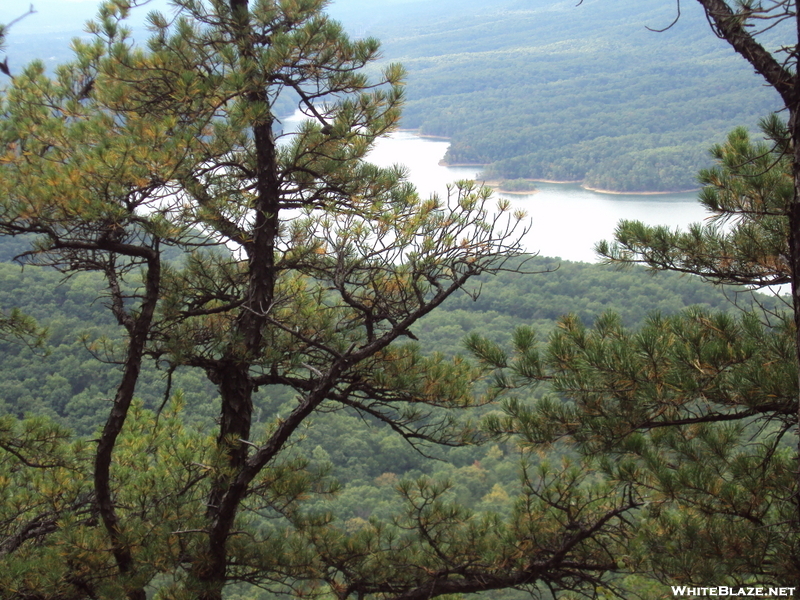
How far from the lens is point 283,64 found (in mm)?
2652

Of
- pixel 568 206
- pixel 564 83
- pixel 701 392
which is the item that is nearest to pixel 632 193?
pixel 568 206

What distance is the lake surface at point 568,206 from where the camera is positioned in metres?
16.1

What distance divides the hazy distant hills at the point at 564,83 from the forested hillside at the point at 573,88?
0.07m

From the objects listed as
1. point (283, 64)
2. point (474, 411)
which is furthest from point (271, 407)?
point (283, 64)

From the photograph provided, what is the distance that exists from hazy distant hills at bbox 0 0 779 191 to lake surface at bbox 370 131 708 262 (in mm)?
567

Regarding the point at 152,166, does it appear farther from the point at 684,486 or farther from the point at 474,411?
the point at 474,411

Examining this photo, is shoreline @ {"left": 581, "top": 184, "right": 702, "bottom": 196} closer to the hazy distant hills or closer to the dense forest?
the hazy distant hills

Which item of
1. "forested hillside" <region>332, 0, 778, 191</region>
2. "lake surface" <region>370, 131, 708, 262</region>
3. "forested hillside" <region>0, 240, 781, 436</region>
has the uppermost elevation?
"forested hillside" <region>332, 0, 778, 191</region>

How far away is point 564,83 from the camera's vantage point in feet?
105

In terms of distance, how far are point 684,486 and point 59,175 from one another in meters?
2.37

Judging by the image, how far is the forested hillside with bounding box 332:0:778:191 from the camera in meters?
22.7

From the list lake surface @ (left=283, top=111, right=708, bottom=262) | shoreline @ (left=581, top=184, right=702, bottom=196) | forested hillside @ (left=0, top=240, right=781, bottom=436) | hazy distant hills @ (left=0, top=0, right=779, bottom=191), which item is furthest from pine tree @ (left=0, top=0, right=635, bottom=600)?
shoreline @ (left=581, top=184, right=702, bottom=196)

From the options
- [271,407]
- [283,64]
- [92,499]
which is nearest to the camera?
[283,64]

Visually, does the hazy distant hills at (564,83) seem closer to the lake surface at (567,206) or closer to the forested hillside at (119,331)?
the lake surface at (567,206)
